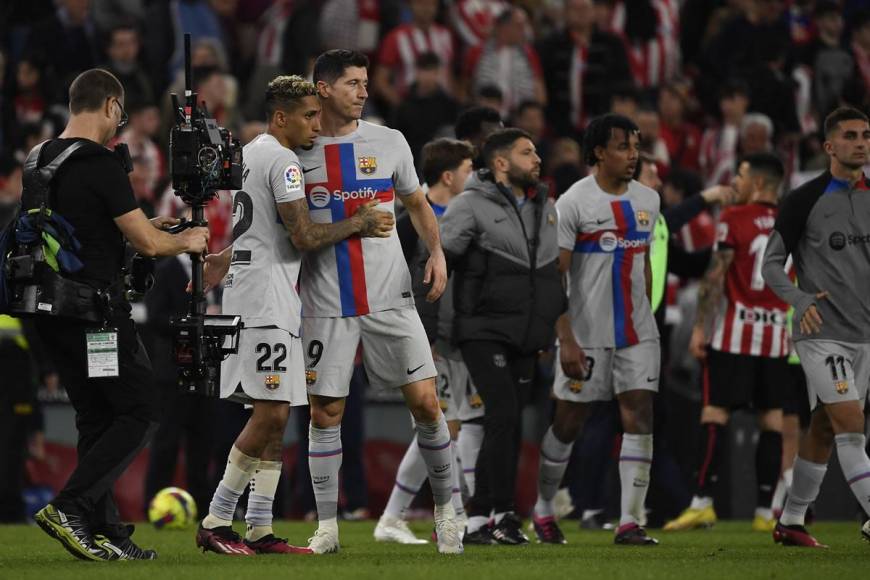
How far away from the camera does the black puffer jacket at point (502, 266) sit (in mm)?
10789

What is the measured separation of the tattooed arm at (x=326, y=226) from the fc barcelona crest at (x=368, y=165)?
242 mm

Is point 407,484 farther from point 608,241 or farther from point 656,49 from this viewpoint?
point 656,49

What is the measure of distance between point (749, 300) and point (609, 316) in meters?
2.50

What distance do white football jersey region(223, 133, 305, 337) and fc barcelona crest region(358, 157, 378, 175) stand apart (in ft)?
1.28

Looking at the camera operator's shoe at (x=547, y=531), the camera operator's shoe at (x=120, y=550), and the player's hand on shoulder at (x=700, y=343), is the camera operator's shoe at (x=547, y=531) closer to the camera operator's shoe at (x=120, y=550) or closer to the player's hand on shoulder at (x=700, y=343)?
the player's hand on shoulder at (x=700, y=343)

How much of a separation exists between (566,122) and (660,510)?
680 centimetres

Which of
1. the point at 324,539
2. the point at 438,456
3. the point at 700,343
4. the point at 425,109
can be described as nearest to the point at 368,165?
the point at 438,456

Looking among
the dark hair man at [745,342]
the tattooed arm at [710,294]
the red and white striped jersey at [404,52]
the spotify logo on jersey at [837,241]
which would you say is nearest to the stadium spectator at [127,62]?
the red and white striped jersey at [404,52]

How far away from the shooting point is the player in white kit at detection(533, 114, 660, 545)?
10.6m

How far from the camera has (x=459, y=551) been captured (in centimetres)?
932

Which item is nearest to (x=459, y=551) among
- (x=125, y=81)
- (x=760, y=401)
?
(x=760, y=401)

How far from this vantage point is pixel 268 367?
883 cm

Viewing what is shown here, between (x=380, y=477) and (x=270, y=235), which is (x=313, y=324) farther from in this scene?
(x=380, y=477)

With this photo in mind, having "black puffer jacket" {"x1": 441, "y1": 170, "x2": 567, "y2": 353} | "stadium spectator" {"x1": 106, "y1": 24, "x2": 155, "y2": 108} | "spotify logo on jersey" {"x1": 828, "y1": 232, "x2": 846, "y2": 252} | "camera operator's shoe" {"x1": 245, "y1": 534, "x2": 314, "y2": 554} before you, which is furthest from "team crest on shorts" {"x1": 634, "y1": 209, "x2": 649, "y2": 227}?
"stadium spectator" {"x1": 106, "y1": 24, "x2": 155, "y2": 108}
